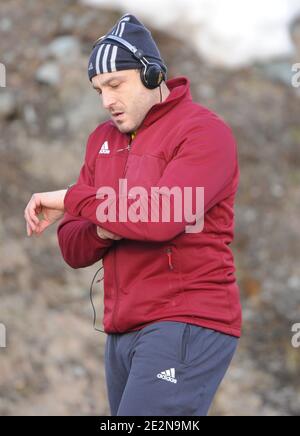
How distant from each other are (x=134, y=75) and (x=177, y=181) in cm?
54

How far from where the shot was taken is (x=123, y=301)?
341 cm

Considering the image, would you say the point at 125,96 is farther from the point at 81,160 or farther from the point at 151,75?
the point at 81,160

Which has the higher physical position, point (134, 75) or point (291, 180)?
point (134, 75)

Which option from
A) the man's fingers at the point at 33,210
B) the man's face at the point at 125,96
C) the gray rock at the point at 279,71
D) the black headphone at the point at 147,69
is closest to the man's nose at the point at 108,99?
the man's face at the point at 125,96

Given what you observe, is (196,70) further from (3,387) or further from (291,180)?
(3,387)

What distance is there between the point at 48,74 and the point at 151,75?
573 centimetres

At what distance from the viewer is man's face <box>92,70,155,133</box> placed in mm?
3457

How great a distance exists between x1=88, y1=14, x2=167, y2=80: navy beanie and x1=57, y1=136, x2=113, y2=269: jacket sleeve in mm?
449

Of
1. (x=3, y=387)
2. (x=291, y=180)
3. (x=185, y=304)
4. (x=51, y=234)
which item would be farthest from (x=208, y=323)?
(x=291, y=180)

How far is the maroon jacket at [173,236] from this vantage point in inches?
129
